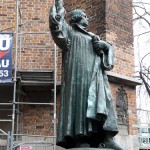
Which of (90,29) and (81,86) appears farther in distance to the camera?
(90,29)

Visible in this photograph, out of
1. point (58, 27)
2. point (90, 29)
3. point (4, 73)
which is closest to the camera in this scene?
point (58, 27)

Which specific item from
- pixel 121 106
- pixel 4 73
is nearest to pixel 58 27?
pixel 4 73

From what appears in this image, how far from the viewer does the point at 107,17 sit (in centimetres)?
907

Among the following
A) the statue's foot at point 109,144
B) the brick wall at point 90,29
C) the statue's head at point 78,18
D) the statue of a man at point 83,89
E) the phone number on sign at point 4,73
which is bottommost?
the statue's foot at point 109,144

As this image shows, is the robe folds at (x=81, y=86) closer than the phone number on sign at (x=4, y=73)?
Yes

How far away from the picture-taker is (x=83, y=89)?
13.6 ft

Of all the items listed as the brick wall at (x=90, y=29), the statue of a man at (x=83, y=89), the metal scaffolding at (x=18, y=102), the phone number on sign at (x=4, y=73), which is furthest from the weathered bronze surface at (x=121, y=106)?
the statue of a man at (x=83, y=89)

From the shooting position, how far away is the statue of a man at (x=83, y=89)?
13.1ft

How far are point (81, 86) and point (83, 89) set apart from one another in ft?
0.12

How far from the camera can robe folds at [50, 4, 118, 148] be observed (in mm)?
4000

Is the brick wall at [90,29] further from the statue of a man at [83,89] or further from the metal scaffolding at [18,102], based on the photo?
the statue of a man at [83,89]

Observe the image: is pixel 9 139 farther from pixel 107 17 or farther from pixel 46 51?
pixel 107 17

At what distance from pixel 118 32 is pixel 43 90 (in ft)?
7.06

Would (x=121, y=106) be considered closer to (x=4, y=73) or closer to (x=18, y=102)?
(x=18, y=102)
